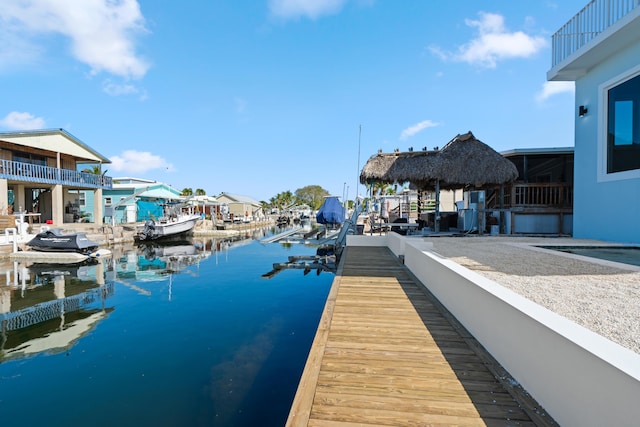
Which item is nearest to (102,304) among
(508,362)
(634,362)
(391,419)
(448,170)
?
(391,419)

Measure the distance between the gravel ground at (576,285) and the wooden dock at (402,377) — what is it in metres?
0.79

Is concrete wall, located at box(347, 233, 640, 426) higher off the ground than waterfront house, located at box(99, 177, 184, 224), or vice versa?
waterfront house, located at box(99, 177, 184, 224)

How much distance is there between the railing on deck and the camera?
10.9 meters

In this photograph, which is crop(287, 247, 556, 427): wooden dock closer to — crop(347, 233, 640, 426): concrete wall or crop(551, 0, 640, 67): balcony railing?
crop(347, 233, 640, 426): concrete wall

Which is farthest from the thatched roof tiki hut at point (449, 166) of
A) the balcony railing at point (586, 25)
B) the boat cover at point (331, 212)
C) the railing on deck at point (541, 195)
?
the boat cover at point (331, 212)

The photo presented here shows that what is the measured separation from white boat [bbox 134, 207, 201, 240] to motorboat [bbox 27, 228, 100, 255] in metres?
6.53

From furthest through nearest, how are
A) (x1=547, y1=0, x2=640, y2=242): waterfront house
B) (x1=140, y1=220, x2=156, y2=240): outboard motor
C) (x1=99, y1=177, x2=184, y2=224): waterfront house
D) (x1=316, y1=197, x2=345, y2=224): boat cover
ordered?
(x1=99, y1=177, x2=184, y2=224): waterfront house < (x1=316, y1=197, x2=345, y2=224): boat cover < (x1=140, y1=220, x2=156, y2=240): outboard motor < (x1=547, y1=0, x2=640, y2=242): waterfront house

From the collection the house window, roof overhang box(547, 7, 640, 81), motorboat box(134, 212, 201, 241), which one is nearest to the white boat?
motorboat box(134, 212, 201, 241)

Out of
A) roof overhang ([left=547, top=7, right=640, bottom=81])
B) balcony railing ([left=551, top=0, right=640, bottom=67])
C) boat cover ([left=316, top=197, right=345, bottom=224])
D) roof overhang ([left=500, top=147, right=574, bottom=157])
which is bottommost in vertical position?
boat cover ([left=316, top=197, right=345, bottom=224])

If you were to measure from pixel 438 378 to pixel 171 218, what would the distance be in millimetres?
24894

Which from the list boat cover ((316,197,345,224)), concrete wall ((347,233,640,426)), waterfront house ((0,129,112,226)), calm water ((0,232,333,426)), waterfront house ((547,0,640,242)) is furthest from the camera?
Result: boat cover ((316,197,345,224))

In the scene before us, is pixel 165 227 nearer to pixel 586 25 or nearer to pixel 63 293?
pixel 63 293

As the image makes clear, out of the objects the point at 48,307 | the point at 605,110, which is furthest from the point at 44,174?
the point at 605,110

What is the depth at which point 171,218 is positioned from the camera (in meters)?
24.2
